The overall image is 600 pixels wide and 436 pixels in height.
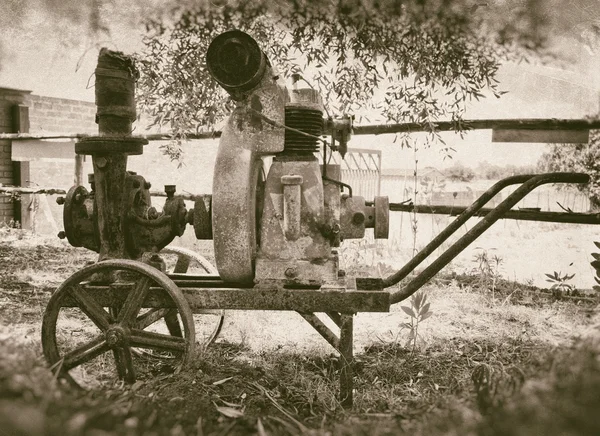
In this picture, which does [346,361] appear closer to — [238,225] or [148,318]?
[238,225]

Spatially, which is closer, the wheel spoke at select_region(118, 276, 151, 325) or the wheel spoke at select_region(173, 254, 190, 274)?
the wheel spoke at select_region(118, 276, 151, 325)

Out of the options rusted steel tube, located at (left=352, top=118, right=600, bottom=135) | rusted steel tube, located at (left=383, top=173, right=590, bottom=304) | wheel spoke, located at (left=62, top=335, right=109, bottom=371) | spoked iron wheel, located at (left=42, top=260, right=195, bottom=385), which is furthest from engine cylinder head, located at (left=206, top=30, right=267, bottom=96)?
rusted steel tube, located at (left=352, top=118, right=600, bottom=135)

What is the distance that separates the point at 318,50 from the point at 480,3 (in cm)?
116

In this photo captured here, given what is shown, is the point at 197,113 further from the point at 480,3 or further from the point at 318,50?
the point at 480,3

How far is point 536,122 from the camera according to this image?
13.5 ft

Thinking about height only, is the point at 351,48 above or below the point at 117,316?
above

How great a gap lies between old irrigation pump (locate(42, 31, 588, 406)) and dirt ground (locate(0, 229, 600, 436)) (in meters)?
0.30

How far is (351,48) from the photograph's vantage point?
370cm

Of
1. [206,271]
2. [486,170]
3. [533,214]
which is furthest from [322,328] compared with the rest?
[486,170]

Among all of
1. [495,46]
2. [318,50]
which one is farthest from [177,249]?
[495,46]

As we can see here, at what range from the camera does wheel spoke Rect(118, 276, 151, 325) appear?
8.00 ft

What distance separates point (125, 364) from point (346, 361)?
106cm

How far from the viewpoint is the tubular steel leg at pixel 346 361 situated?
2.38 metres

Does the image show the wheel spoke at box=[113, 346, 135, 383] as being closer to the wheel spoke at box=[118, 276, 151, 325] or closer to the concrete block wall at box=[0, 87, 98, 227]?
the wheel spoke at box=[118, 276, 151, 325]
